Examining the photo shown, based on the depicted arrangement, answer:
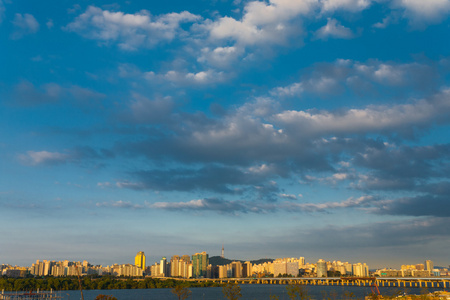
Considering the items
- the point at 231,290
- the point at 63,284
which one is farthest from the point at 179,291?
the point at 63,284

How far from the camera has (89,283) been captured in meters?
179

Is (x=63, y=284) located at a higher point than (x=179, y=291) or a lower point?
lower

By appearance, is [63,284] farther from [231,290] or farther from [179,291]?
[231,290]

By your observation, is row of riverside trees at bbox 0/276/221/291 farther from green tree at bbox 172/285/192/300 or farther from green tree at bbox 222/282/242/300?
green tree at bbox 222/282/242/300

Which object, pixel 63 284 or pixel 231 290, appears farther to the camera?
pixel 63 284

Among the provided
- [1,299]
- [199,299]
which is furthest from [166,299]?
[1,299]

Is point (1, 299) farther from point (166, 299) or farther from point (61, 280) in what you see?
point (61, 280)

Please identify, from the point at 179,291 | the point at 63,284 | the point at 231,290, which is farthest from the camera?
the point at 63,284

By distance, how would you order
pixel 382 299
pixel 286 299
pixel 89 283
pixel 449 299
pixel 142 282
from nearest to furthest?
pixel 382 299 → pixel 449 299 → pixel 286 299 → pixel 89 283 → pixel 142 282

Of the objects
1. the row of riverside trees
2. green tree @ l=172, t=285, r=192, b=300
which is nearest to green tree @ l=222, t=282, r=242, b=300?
green tree @ l=172, t=285, r=192, b=300

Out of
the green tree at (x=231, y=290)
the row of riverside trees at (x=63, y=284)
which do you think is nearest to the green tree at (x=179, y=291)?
the green tree at (x=231, y=290)

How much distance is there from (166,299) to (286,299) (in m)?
41.2

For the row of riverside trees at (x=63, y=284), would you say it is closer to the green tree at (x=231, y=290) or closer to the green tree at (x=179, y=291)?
the green tree at (x=179, y=291)

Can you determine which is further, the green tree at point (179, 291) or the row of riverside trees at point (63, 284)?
the row of riverside trees at point (63, 284)
